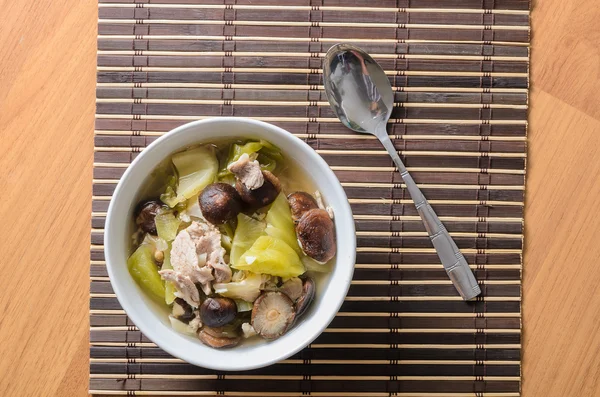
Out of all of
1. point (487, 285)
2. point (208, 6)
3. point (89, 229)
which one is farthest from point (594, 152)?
point (89, 229)

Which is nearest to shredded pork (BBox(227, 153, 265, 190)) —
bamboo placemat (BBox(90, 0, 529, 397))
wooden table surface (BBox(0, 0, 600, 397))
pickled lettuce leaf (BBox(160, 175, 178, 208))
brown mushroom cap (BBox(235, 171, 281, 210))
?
brown mushroom cap (BBox(235, 171, 281, 210))

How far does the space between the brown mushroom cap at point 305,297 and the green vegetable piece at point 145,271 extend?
0.84ft

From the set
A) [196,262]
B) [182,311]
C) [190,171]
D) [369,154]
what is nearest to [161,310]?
[182,311]

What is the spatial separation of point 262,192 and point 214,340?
29 cm

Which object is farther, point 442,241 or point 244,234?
point 442,241

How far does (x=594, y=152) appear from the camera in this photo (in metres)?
1.40

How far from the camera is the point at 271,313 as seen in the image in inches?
45.8

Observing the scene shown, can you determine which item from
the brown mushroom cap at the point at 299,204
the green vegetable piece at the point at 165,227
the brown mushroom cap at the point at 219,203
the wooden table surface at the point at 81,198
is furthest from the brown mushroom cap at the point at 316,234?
the wooden table surface at the point at 81,198

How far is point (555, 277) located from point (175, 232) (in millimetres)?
818

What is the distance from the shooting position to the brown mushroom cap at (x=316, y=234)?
45.1 inches

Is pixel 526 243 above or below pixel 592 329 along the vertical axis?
above

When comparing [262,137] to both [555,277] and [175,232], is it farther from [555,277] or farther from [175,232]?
[555,277]

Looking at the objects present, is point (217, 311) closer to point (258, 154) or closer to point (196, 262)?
point (196, 262)

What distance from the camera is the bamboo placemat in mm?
1359
